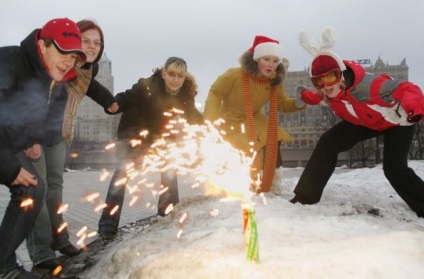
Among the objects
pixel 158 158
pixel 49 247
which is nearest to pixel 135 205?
pixel 158 158

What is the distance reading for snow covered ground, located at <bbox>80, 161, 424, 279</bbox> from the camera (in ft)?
7.85

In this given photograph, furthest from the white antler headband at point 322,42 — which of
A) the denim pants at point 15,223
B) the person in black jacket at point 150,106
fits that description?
the denim pants at point 15,223

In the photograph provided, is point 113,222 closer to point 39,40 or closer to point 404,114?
point 39,40

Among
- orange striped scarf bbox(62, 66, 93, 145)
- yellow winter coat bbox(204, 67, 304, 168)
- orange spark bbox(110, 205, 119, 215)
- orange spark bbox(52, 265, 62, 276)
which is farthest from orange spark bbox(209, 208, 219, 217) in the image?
orange striped scarf bbox(62, 66, 93, 145)

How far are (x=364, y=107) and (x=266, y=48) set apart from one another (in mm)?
1465

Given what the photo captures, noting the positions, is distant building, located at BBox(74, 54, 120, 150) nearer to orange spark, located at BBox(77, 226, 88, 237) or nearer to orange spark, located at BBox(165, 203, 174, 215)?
orange spark, located at BBox(77, 226, 88, 237)

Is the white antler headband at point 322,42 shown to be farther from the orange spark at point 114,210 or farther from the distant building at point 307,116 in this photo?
the distant building at point 307,116

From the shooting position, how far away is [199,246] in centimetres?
296

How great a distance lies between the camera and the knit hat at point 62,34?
3086 millimetres

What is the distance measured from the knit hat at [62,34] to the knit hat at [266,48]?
263 centimetres

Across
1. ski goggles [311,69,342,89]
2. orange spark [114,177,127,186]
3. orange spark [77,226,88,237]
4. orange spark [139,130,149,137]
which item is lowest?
orange spark [77,226,88,237]

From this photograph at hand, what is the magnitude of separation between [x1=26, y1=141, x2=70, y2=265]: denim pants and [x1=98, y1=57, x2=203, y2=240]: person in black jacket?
38.6 inches

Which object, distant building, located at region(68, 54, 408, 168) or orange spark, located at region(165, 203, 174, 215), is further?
distant building, located at region(68, 54, 408, 168)

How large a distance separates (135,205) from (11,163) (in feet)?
16.9
